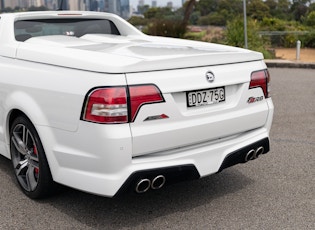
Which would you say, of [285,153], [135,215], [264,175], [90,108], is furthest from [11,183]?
[285,153]

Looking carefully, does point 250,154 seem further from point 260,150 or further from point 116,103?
point 116,103

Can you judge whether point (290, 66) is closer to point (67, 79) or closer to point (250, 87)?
point (250, 87)

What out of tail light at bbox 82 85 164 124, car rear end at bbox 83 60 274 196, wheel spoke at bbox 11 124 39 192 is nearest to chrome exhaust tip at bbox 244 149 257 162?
car rear end at bbox 83 60 274 196

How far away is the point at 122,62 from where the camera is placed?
3.15 metres

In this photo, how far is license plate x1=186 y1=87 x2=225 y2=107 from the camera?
337 centimetres

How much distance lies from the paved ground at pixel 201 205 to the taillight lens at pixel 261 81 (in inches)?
34.9

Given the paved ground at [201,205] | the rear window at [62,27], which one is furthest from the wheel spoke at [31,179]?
the rear window at [62,27]

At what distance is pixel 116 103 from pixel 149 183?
0.60 m

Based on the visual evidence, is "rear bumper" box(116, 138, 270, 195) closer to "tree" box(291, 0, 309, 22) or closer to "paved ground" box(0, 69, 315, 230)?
"paved ground" box(0, 69, 315, 230)

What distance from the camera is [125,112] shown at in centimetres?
309

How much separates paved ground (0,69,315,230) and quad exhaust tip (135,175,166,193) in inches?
14.7

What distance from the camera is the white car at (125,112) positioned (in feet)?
10.2

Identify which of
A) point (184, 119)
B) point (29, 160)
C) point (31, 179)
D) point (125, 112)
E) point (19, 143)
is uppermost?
point (125, 112)

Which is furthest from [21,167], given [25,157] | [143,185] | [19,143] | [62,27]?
[62,27]
